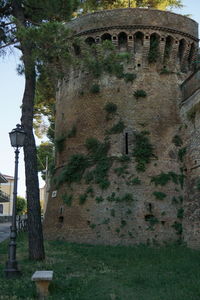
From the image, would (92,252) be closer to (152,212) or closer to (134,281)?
(152,212)

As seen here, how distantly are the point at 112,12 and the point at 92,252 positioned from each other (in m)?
10.3

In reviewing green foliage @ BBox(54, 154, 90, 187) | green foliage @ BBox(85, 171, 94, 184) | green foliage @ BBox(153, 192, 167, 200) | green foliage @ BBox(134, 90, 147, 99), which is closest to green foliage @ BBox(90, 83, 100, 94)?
green foliage @ BBox(134, 90, 147, 99)

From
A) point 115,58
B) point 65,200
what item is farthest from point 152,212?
point 115,58

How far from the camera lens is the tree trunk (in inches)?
400

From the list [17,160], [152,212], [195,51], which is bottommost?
[152,212]

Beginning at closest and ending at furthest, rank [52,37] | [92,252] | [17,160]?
1. [17,160]
2. [52,37]
3. [92,252]

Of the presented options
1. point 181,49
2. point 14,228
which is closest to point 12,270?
point 14,228

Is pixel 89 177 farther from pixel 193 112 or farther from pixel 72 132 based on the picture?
pixel 193 112

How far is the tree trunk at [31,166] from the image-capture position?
400 inches

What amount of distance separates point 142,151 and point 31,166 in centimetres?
554

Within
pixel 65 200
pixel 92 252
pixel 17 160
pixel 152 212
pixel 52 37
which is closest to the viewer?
pixel 17 160

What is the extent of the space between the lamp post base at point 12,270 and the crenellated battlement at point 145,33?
10.7 meters

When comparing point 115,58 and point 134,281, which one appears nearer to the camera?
point 134,281

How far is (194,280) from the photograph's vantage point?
733cm
